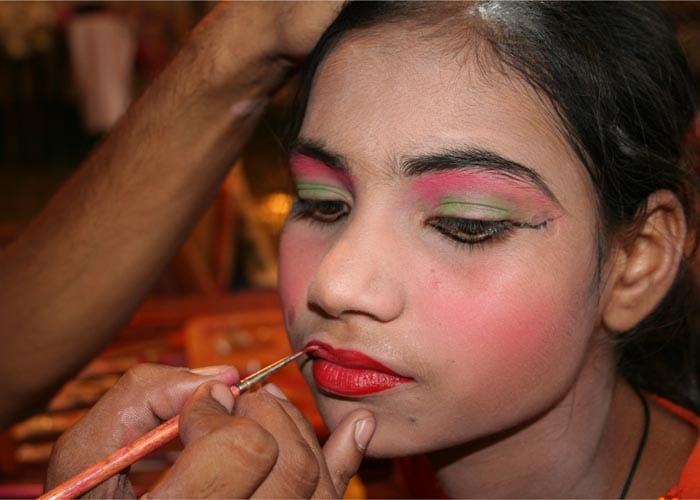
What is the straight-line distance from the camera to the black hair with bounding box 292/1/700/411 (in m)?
0.95

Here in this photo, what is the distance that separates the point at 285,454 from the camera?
0.78 metres

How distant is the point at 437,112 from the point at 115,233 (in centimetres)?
59

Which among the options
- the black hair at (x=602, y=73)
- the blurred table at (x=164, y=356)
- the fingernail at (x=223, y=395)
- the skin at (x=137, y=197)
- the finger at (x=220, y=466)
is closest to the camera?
the finger at (x=220, y=466)

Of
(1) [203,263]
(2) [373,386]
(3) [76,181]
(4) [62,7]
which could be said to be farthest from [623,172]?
(4) [62,7]

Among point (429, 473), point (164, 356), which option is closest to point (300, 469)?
point (429, 473)

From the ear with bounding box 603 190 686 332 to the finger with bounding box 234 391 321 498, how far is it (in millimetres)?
432

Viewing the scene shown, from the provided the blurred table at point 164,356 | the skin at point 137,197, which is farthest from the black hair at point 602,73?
the blurred table at point 164,356

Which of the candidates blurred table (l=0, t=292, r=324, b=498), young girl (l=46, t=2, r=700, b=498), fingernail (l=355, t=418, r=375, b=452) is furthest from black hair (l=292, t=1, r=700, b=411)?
blurred table (l=0, t=292, r=324, b=498)

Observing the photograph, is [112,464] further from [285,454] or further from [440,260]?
[440,260]

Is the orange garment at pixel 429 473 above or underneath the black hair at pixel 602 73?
underneath

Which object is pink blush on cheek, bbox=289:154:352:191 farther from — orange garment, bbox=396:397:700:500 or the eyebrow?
orange garment, bbox=396:397:700:500

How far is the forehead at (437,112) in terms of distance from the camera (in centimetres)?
91

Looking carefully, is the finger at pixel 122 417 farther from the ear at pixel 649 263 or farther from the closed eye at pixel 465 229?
the ear at pixel 649 263

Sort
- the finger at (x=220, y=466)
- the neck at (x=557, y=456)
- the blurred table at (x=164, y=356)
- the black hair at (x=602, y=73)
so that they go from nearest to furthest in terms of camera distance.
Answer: the finger at (x=220, y=466), the black hair at (x=602, y=73), the neck at (x=557, y=456), the blurred table at (x=164, y=356)
